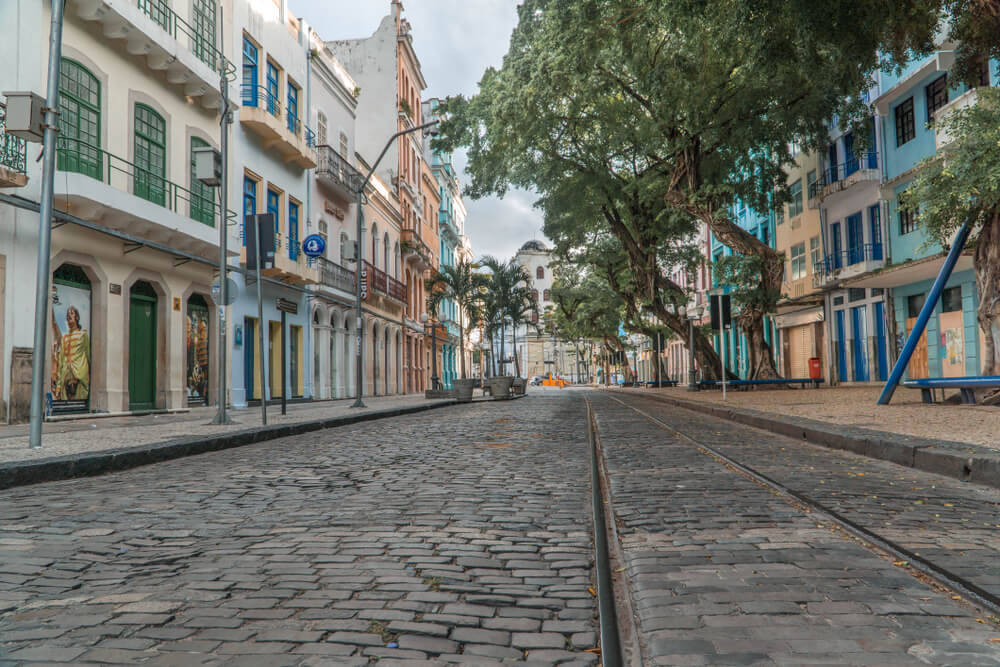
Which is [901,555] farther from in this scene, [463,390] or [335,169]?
[335,169]

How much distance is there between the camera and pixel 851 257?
98.0 ft

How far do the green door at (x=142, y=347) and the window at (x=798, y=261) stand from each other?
89.0ft

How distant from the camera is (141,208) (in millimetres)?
15609

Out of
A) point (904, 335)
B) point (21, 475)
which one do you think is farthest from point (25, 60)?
point (904, 335)

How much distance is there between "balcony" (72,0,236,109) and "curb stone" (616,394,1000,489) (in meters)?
10.8

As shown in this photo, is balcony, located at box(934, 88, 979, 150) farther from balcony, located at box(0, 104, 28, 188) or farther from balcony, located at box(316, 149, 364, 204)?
balcony, located at box(316, 149, 364, 204)

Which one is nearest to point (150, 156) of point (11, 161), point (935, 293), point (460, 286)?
point (11, 161)

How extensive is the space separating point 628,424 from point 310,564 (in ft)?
34.7

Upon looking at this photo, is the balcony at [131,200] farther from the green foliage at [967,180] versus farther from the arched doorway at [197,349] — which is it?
the green foliage at [967,180]

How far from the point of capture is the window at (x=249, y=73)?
72.2 ft

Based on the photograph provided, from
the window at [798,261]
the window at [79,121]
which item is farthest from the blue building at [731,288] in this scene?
the window at [79,121]

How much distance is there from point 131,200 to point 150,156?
8.33 feet

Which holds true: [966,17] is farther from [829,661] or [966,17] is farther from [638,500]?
[829,661]

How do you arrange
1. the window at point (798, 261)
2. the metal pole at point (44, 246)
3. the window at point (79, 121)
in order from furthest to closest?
the window at point (798, 261) → the window at point (79, 121) → the metal pole at point (44, 246)
